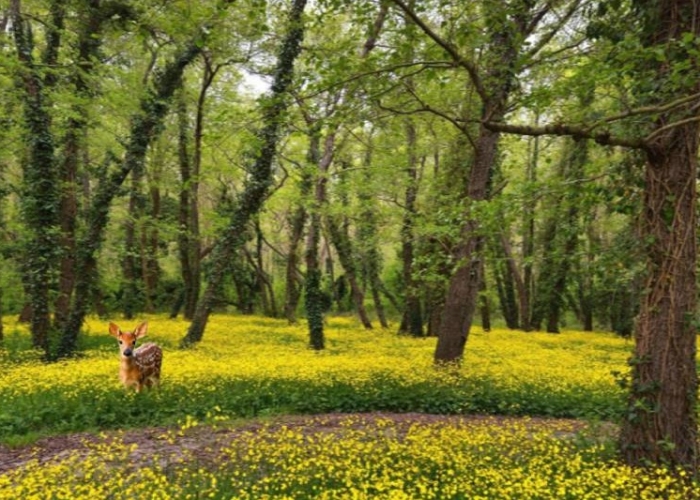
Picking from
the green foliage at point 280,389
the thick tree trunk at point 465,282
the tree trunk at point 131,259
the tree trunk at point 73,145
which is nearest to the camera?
the green foliage at point 280,389

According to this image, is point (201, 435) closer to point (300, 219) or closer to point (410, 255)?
point (300, 219)

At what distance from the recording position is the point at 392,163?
21656 mm

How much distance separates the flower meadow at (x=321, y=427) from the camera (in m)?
6.46

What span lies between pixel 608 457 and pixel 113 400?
943cm

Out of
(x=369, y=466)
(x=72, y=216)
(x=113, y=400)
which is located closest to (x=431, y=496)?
(x=369, y=466)

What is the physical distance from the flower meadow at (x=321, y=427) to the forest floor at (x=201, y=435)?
2.6 inches

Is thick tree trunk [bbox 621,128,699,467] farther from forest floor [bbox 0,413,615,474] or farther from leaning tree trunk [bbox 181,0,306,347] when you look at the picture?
leaning tree trunk [bbox 181,0,306,347]

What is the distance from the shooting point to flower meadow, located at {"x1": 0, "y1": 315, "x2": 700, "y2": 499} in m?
6.46

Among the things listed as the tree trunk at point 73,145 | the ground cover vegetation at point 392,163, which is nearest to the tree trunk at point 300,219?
the ground cover vegetation at point 392,163

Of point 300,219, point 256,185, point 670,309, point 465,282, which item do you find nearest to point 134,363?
point 256,185

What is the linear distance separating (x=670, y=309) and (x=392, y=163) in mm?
15598

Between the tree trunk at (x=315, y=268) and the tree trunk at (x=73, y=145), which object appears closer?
the tree trunk at (x=73, y=145)

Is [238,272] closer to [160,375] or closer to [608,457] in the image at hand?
[160,375]

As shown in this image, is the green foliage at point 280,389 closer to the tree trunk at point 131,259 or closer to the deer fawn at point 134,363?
the deer fawn at point 134,363
